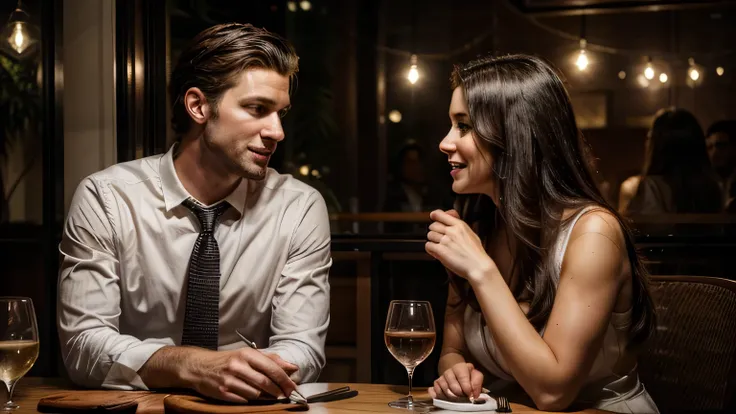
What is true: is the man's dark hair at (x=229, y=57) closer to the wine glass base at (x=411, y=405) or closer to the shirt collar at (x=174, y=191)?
the shirt collar at (x=174, y=191)

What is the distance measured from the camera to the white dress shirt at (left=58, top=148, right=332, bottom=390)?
2.12 metres

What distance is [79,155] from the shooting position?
122 inches

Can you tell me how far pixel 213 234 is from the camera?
2270 millimetres

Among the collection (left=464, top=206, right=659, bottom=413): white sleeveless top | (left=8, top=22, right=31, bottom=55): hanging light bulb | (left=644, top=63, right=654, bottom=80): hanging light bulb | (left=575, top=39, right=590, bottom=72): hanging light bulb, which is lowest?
(left=464, top=206, right=659, bottom=413): white sleeveless top

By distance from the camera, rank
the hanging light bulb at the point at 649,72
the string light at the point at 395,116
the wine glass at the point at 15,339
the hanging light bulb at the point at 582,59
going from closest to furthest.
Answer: the wine glass at the point at 15,339, the hanging light bulb at the point at 649,72, the hanging light bulb at the point at 582,59, the string light at the point at 395,116

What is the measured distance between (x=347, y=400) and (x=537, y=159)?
2.40 ft

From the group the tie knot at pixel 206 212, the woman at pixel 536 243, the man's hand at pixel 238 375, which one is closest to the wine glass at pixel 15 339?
the man's hand at pixel 238 375

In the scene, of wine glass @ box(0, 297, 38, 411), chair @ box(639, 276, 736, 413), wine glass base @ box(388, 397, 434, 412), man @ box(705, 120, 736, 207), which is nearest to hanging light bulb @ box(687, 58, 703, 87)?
man @ box(705, 120, 736, 207)

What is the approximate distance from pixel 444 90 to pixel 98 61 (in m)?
2.55

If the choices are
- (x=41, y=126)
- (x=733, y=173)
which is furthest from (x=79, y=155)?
(x=733, y=173)

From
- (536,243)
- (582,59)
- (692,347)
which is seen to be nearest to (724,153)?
(582,59)

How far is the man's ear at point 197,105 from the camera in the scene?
2.41 m

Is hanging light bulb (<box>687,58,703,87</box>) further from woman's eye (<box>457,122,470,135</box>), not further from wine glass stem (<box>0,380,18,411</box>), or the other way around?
wine glass stem (<box>0,380,18,411</box>)

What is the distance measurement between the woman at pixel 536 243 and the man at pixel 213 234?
44 cm
